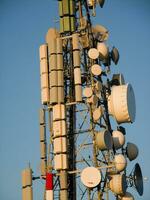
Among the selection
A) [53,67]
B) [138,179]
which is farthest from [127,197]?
[53,67]

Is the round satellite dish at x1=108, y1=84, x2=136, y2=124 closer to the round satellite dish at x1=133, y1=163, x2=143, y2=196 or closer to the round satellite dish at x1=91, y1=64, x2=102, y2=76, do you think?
the round satellite dish at x1=91, y1=64, x2=102, y2=76

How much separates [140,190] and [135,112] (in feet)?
16.6

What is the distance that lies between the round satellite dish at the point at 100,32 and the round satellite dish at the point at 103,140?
7.65m

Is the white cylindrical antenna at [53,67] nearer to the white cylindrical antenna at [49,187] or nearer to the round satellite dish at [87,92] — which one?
the round satellite dish at [87,92]

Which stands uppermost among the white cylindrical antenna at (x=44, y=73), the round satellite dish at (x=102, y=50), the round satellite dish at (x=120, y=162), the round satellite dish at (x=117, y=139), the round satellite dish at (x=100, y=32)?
the round satellite dish at (x=100, y=32)

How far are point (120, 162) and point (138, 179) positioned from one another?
2.96 metres

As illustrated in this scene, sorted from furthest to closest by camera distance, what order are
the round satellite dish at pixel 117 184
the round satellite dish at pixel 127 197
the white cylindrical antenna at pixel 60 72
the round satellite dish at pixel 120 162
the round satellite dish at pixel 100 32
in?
the round satellite dish at pixel 100 32 < the round satellite dish at pixel 127 197 < the round satellite dish at pixel 120 162 < the white cylindrical antenna at pixel 60 72 < the round satellite dish at pixel 117 184

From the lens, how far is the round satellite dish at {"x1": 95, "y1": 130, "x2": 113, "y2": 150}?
3041cm

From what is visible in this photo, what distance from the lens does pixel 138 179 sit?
34094mm

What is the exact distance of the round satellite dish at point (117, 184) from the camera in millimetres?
31308

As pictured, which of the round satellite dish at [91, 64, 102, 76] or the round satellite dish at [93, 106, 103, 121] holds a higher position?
the round satellite dish at [91, 64, 102, 76]

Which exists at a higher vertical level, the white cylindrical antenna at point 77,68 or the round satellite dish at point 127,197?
the white cylindrical antenna at point 77,68

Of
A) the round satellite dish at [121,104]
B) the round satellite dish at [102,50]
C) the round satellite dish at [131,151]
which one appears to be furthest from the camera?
the round satellite dish at [131,151]

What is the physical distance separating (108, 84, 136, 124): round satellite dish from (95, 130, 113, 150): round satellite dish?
267 cm
